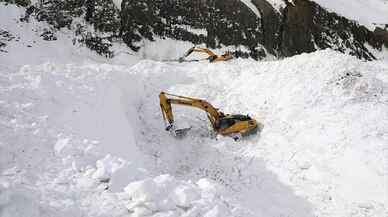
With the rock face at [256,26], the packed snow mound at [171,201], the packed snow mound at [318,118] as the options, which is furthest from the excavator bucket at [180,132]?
the rock face at [256,26]

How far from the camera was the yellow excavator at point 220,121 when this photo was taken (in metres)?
15.7

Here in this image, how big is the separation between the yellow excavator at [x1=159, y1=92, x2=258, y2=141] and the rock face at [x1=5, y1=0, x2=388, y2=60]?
469 inches

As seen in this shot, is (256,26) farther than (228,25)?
Yes

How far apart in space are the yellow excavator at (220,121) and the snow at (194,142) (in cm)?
38

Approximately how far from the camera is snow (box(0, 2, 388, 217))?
966cm

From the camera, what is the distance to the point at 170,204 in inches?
363

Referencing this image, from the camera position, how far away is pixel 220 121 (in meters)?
16.0

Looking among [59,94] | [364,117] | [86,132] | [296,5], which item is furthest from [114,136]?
[296,5]

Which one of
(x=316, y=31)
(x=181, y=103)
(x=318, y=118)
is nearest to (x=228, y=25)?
(x=316, y=31)

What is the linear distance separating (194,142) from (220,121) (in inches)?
48.7

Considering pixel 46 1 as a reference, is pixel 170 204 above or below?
below

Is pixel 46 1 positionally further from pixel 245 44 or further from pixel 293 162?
pixel 293 162

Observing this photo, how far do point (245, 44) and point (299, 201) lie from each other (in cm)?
1828

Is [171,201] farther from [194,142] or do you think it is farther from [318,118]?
[318,118]
